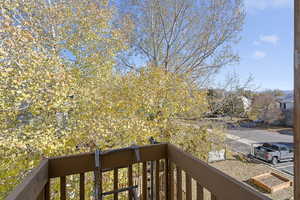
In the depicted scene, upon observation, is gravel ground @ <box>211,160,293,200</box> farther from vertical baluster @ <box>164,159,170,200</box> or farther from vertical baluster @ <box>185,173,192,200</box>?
vertical baluster @ <box>185,173,192,200</box>

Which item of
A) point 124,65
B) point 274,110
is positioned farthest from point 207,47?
point 274,110

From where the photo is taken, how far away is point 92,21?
185 inches

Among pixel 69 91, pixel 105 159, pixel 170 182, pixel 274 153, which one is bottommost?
pixel 274 153

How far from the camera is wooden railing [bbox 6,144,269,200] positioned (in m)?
0.76

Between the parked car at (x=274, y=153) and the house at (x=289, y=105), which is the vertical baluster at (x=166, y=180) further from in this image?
the parked car at (x=274, y=153)

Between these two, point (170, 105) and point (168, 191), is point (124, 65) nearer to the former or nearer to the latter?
point (170, 105)

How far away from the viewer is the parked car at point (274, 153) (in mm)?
6707

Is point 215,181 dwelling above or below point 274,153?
above

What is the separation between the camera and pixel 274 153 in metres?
6.87

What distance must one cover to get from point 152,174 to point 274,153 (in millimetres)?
7506

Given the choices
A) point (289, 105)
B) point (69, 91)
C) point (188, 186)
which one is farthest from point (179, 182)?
point (69, 91)

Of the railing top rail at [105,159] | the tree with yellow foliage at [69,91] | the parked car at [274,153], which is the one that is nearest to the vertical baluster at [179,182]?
the railing top rail at [105,159]

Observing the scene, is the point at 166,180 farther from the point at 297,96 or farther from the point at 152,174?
the point at 297,96

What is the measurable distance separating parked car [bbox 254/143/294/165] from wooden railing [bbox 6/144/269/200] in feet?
23.3
